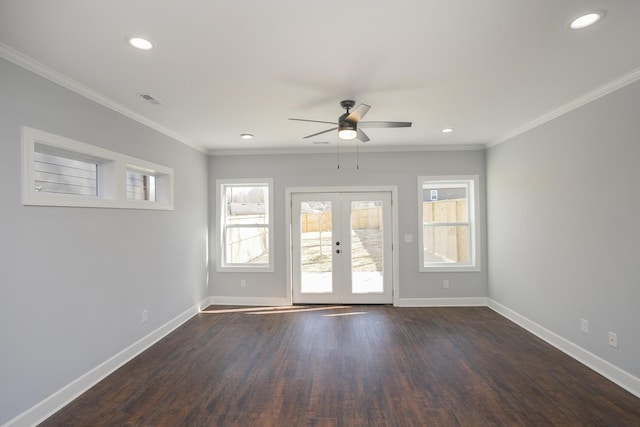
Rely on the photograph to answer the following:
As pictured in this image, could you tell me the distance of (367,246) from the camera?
5.39m

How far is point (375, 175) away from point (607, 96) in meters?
3.02

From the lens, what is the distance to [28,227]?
2.31 m

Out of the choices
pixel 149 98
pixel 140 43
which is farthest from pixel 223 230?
pixel 140 43

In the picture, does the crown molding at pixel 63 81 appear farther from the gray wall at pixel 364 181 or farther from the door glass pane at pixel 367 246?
the door glass pane at pixel 367 246

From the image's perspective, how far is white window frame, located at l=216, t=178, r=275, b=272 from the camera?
5.41m

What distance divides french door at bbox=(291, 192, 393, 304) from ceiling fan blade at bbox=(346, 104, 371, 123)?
2558mm

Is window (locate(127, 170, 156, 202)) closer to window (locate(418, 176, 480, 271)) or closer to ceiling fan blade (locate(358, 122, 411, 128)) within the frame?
ceiling fan blade (locate(358, 122, 411, 128))

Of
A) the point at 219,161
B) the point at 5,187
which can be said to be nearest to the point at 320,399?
the point at 5,187

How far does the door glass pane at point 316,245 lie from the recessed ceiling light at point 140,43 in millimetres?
3569

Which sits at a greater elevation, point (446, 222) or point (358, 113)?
point (358, 113)

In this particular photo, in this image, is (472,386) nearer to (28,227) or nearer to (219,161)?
(28,227)

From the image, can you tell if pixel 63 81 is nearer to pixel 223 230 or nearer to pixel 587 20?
pixel 223 230

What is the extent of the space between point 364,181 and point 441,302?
7.89 feet

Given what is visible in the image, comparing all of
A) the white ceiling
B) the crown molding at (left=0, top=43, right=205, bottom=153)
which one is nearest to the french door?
the white ceiling
